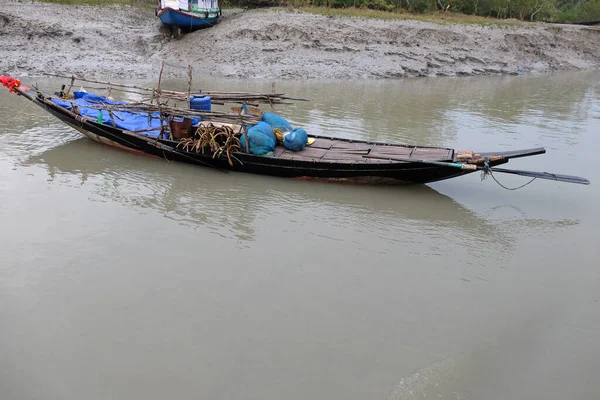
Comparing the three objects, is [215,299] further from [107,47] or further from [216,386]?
[107,47]

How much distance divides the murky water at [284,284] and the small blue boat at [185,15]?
563 inches

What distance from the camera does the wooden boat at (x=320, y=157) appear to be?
7.70 meters

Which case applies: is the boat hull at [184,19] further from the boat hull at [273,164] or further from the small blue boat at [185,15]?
the boat hull at [273,164]

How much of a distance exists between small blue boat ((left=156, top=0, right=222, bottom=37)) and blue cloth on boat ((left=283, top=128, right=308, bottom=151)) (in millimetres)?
16033

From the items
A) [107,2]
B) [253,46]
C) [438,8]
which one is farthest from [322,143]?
[438,8]

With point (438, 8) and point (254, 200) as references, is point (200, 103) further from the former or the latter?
point (438, 8)

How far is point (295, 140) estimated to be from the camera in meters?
8.74

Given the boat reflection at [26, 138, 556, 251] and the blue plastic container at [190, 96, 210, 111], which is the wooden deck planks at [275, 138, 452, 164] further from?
the blue plastic container at [190, 96, 210, 111]

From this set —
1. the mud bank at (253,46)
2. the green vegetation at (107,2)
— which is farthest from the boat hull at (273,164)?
the green vegetation at (107,2)

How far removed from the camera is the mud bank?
19656mm

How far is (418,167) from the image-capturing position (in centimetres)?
790

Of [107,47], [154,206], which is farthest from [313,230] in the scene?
[107,47]

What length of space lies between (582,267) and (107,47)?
20390 mm

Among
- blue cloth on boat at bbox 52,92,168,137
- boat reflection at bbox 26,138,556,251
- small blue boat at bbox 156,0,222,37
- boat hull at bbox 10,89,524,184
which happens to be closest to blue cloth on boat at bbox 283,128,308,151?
boat hull at bbox 10,89,524,184
